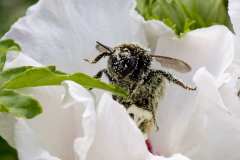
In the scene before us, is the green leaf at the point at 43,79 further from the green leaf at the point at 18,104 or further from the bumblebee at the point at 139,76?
the bumblebee at the point at 139,76

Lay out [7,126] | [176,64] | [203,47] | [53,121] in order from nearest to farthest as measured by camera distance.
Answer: [7,126] < [53,121] < [176,64] < [203,47]

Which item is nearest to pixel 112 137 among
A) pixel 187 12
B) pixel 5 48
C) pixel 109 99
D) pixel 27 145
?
pixel 109 99

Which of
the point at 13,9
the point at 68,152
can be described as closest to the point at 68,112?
the point at 68,152

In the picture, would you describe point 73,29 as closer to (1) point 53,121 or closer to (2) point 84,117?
(1) point 53,121

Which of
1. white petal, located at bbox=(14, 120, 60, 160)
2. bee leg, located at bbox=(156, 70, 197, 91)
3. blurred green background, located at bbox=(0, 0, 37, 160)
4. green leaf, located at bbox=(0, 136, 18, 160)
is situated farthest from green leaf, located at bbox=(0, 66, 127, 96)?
blurred green background, located at bbox=(0, 0, 37, 160)

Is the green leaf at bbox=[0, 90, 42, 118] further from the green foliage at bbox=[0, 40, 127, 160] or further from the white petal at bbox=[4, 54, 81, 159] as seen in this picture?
the white petal at bbox=[4, 54, 81, 159]
